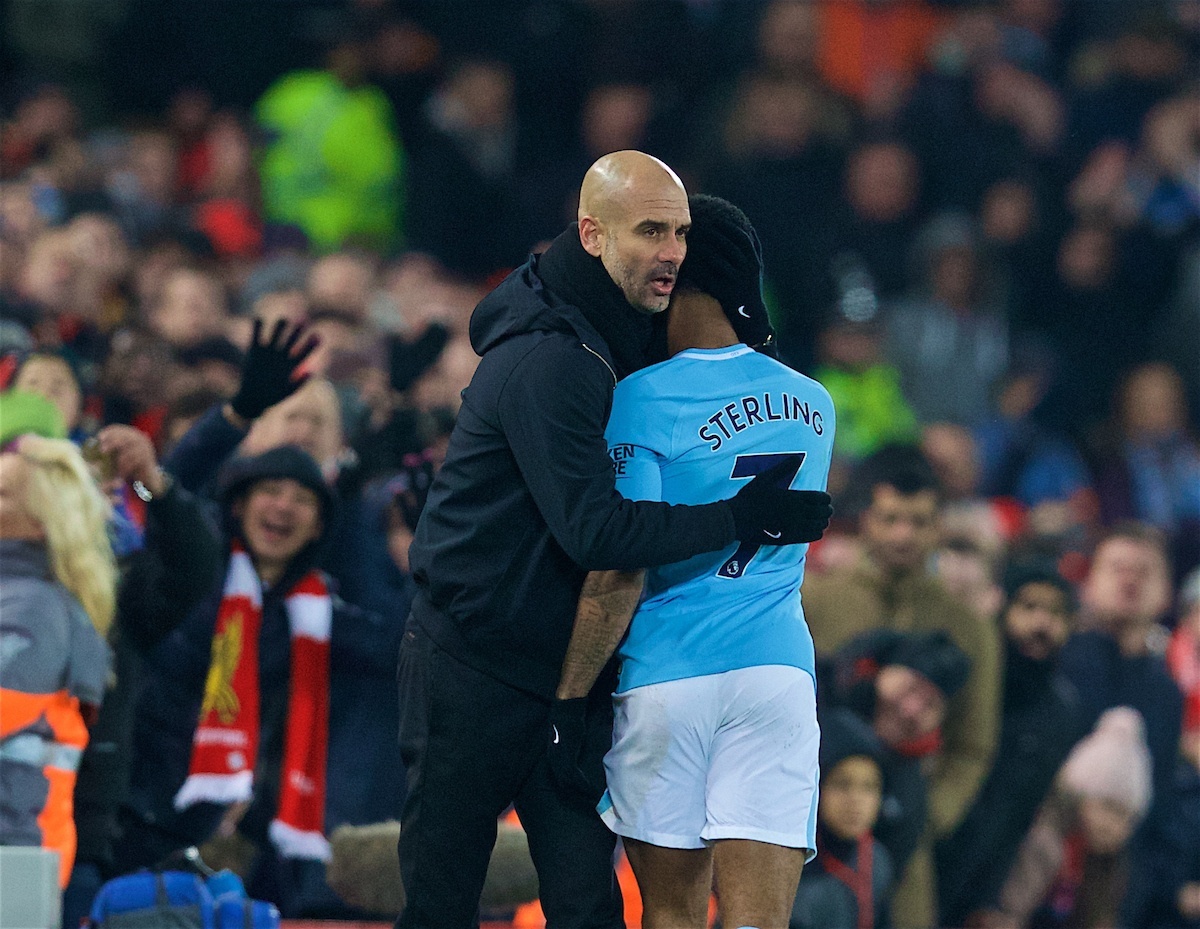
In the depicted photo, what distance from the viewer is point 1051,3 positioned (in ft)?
43.4

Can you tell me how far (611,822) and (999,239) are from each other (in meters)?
8.30

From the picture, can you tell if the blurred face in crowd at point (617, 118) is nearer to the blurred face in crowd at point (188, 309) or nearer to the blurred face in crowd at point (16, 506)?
the blurred face in crowd at point (188, 309)

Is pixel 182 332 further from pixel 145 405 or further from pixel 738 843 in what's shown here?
pixel 738 843

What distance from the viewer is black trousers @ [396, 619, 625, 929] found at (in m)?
4.20

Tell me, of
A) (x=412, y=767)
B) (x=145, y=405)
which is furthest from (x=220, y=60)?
(x=412, y=767)

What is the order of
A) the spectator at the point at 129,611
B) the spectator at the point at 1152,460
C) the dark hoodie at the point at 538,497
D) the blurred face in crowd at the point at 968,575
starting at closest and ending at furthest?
the dark hoodie at the point at 538,497 < the spectator at the point at 129,611 < the blurred face in crowd at the point at 968,575 < the spectator at the point at 1152,460

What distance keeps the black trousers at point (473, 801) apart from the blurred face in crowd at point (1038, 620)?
3.60 metres

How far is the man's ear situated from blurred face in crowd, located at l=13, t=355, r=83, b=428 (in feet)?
8.19

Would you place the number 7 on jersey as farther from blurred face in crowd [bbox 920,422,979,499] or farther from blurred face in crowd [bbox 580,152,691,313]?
blurred face in crowd [bbox 920,422,979,499]

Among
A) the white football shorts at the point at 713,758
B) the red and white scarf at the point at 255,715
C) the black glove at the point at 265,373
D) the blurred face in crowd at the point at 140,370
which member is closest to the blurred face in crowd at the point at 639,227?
the white football shorts at the point at 713,758

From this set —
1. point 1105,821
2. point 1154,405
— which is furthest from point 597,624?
point 1154,405

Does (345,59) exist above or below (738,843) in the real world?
above

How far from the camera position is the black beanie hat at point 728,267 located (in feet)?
14.3

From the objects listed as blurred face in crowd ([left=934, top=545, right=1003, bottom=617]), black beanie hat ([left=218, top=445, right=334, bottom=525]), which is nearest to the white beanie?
blurred face in crowd ([left=934, top=545, right=1003, bottom=617])
